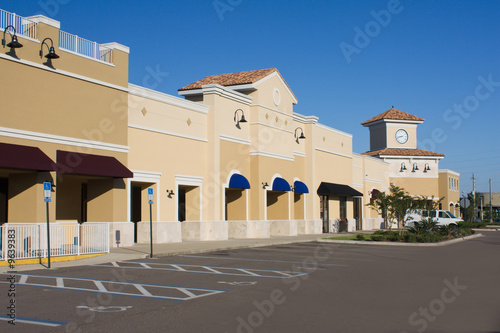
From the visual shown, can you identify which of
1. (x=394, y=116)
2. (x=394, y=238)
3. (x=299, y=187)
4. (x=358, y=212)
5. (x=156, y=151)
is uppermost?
(x=394, y=116)

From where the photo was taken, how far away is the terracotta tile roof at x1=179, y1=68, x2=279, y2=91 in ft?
110

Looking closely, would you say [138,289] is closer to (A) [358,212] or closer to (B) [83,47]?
(B) [83,47]

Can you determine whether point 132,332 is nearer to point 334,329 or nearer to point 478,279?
point 334,329

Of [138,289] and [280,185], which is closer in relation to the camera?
[138,289]

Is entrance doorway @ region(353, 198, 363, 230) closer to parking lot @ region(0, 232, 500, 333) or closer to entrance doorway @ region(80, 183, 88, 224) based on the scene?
entrance doorway @ region(80, 183, 88, 224)

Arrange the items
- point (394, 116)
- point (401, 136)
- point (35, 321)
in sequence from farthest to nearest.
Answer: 1. point (401, 136)
2. point (394, 116)
3. point (35, 321)

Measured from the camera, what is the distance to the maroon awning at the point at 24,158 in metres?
17.5

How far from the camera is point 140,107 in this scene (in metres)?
25.2

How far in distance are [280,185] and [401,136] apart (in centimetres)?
3125

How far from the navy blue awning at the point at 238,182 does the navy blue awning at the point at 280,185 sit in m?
3.07

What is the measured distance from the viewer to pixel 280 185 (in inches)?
1357

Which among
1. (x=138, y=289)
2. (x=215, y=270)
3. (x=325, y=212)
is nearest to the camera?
(x=138, y=289)

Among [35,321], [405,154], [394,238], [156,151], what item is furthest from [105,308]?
[405,154]

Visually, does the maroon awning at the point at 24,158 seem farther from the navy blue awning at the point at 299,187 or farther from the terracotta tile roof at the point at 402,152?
the terracotta tile roof at the point at 402,152
